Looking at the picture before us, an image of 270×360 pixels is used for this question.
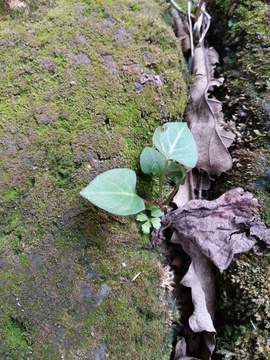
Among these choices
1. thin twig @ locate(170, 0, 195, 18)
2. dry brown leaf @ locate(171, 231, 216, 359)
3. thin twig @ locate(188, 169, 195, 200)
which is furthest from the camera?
thin twig @ locate(170, 0, 195, 18)

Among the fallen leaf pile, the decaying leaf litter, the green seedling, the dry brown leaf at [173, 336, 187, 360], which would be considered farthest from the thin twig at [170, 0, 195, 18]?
the dry brown leaf at [173, 336, 187, 360]

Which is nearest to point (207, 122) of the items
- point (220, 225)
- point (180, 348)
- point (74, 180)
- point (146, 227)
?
point (220, 225)

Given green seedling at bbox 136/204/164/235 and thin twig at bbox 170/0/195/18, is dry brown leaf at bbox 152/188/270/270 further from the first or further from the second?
thin twig at bbox 170/0/195/18

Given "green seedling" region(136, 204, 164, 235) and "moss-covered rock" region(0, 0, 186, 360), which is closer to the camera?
"moss-covered rock" region(0, 0, 186, 360)

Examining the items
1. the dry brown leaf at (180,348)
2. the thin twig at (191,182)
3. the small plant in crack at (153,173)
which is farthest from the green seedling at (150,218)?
the dry brown leaf at (180,348)

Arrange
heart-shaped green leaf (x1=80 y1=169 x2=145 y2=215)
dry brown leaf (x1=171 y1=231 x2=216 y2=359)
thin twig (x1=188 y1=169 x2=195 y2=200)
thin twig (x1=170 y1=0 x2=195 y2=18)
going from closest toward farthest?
1. heart-shaped green leaf (x1=80 y1=169 x2=145 y2=215)
2. dry brown leaf (x1=171 y1=231 x2=216 y2=359)
3. thin twig (x1=188 y1=169 x2=195 y2=200)
4. thin twig (x1=170 y1=0 x2=195 y2=18)

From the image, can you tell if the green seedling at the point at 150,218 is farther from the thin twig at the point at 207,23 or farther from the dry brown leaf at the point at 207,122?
the thin twig at the point at 207,23

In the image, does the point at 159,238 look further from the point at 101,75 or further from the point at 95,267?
the point at 101,75

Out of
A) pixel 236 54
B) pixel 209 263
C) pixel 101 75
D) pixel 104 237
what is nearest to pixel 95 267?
pixel 104 237
